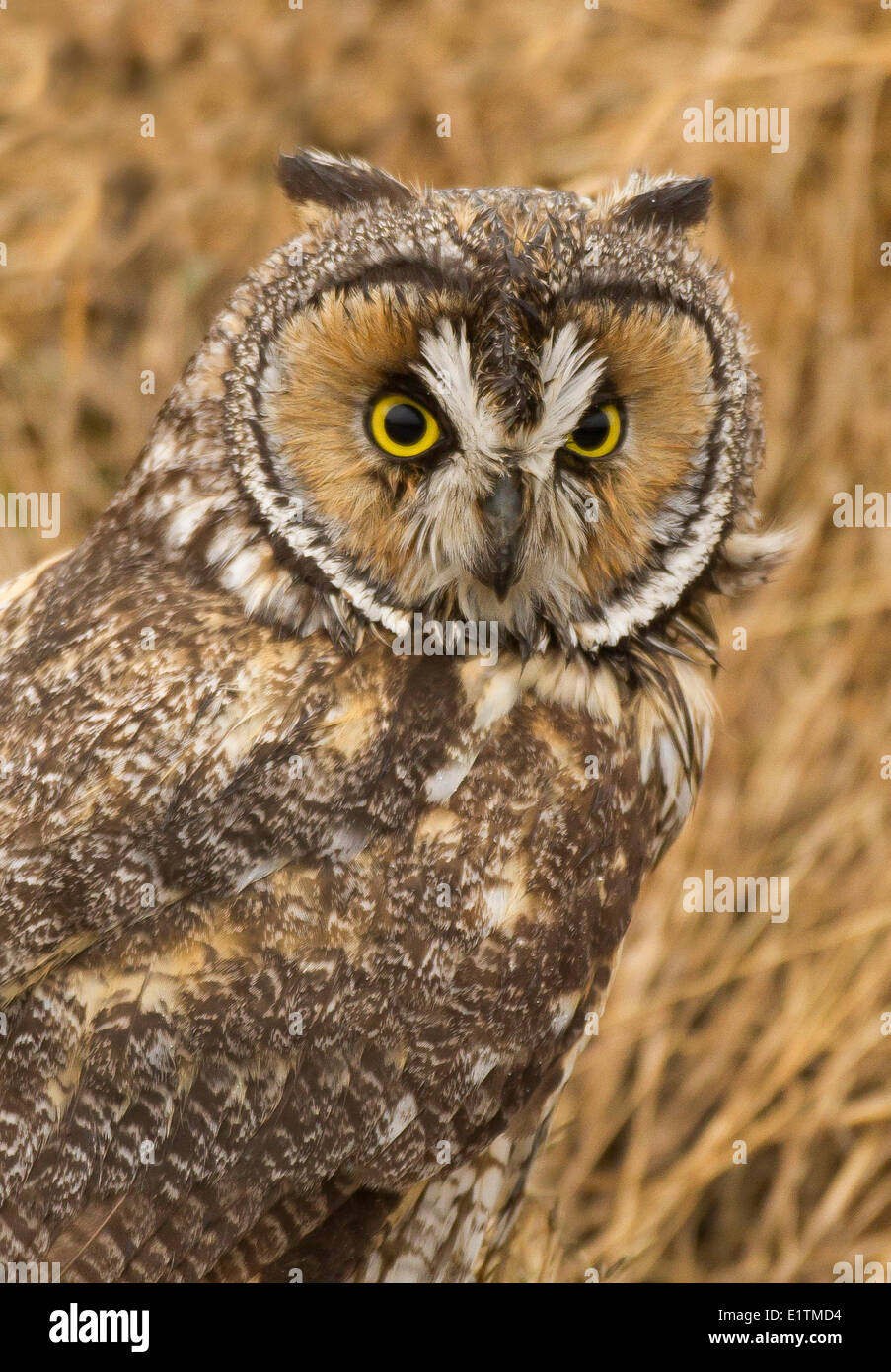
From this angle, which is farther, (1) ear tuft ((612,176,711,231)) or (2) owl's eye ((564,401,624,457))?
(1) ear tuft ((612,176,711,231))

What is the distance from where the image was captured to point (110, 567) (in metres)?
1.65

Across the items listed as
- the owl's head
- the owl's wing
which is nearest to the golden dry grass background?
the owl's wing

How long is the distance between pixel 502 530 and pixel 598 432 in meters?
0.16

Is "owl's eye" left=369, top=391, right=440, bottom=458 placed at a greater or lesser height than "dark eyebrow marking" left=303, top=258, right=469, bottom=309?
lesser

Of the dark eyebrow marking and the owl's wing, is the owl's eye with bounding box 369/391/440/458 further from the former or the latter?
the owl's wing

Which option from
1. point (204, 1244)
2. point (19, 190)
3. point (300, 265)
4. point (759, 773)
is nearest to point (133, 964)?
point (204, 1244)

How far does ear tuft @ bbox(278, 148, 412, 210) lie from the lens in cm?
155

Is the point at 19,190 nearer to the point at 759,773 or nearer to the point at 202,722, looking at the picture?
the point at 759,773

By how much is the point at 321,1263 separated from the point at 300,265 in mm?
1154

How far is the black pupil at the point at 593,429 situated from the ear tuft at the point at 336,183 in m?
0.34

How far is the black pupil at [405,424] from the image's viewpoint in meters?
1.39

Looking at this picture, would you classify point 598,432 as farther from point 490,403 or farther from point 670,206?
point 670,206

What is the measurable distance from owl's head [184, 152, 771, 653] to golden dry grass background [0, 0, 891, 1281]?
111 cm

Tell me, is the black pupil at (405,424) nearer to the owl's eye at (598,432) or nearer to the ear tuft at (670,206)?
the owl's eye at (598,432)
